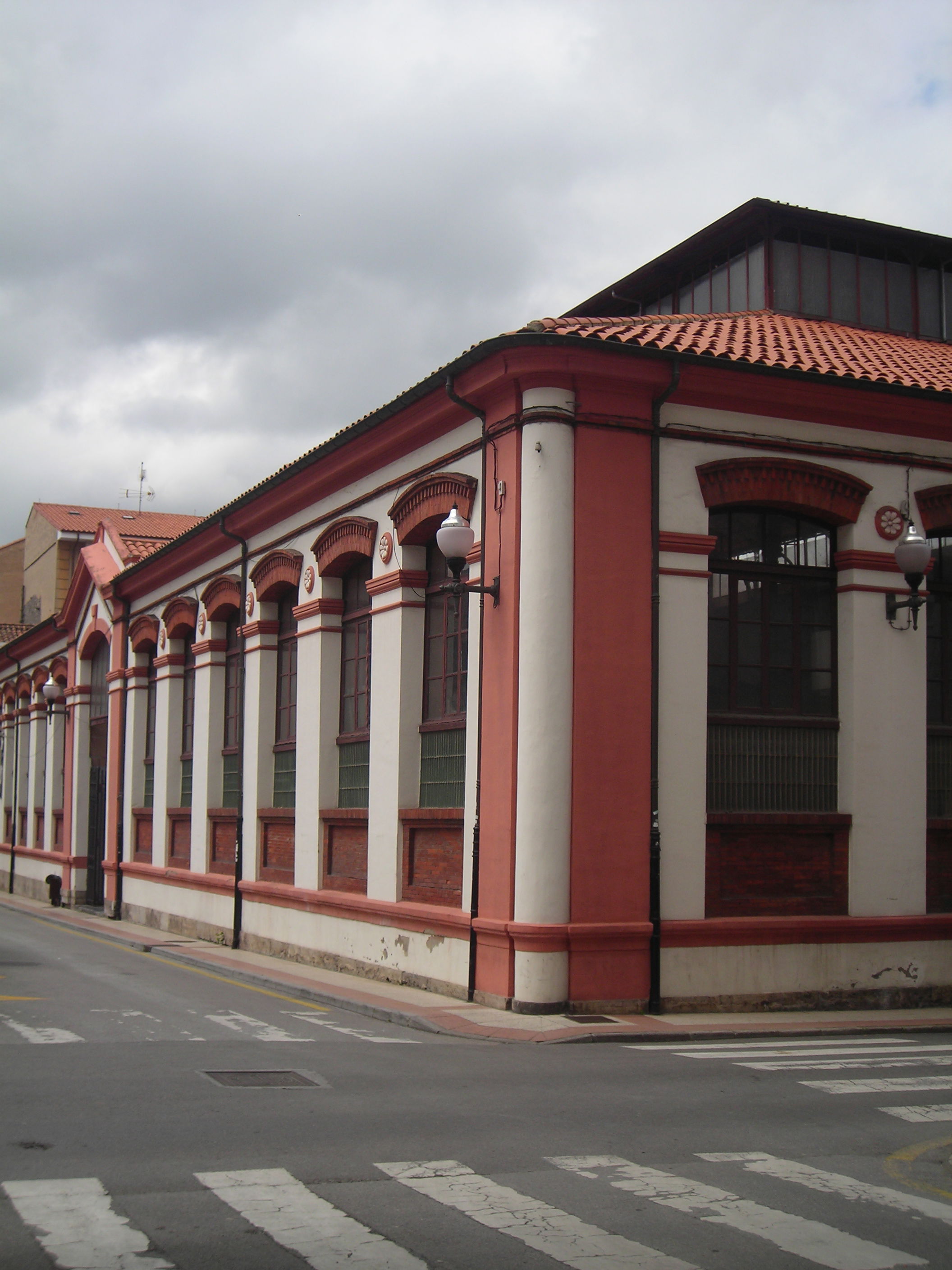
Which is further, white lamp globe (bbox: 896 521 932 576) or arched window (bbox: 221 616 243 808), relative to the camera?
arched window (bbox: 221 616 243 808)

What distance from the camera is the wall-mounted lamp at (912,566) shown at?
1349 cm

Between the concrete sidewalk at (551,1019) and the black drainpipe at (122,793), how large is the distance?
11684 millimetres

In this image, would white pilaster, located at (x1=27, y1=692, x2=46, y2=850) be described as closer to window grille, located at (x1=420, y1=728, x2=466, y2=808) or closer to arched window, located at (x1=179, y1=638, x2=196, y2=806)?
arched window, located at (x1=179, y1=638, x2=196, y2=806)

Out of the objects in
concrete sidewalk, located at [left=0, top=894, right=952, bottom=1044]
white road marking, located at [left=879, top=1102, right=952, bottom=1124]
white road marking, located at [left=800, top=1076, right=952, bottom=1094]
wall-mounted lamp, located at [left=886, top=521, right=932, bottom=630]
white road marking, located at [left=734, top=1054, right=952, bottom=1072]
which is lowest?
concrete sidewalk, located at [left=0, top=894, right=952, bottom=1044]

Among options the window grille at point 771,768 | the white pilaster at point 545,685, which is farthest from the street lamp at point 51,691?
the window grille at point 771,768

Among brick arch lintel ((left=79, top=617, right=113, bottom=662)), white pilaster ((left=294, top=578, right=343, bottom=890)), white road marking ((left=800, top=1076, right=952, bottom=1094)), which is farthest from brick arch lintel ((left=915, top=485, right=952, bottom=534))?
brick arch lintel ((left=79, top=617, right=113, bottom=662))

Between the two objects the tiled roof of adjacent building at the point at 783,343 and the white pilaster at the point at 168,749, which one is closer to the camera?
the tiled roof of adjacent building at the point at 783,343

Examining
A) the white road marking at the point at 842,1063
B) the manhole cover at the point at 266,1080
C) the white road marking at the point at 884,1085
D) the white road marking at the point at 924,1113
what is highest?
the white road marking at the point at 924,1113

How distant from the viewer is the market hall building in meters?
12.6

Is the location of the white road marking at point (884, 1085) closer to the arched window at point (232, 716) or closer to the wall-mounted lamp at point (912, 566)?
the wall-mounted lamp at point (912, 566)

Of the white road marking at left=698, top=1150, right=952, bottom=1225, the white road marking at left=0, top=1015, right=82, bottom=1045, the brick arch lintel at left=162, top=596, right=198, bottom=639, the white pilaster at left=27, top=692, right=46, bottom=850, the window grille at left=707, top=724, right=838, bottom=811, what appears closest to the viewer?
the white road marking at left=698, top=1150, right=952, bottom=1225

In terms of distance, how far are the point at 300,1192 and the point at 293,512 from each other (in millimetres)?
14311

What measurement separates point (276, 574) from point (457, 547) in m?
7.50

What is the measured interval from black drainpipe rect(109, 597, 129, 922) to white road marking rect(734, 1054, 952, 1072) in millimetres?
19962
